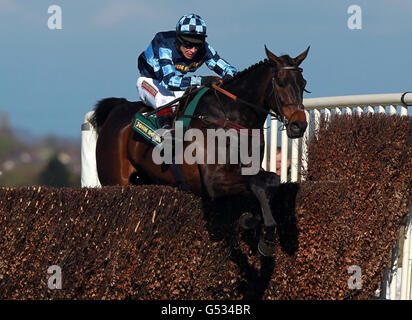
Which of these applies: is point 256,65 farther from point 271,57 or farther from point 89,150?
point 89,150

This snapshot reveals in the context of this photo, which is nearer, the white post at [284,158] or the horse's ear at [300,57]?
the horse's ear at [300,57]

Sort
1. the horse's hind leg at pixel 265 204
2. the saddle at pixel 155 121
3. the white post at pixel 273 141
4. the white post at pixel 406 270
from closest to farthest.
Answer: the horse's hind leg at pixel 265 204 < the saddle at pixel 155 121 < the white post at pixel 406 270 < the white post at pixel 273 141

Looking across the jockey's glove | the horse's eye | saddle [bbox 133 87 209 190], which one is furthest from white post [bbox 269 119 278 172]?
the horse's eye

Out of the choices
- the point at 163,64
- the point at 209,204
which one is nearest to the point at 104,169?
the point at 163,64

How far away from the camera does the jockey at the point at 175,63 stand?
22.1ft

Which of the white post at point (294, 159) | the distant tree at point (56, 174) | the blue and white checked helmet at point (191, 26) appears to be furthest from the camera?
the white post at point (294, 159)

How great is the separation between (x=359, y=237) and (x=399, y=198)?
55 centimetres

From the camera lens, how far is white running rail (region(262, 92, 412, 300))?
6957mm

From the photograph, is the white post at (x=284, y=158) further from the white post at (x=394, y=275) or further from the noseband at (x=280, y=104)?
the noseband at (x=280, y=104)

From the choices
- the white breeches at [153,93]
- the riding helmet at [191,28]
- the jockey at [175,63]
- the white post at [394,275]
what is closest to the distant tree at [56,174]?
the white breeches at [153,93]

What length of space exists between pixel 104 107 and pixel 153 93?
110 centimetres

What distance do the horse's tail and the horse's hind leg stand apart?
266 cm

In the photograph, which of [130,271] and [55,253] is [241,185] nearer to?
[130,271]

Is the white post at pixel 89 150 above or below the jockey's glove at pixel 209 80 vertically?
below
